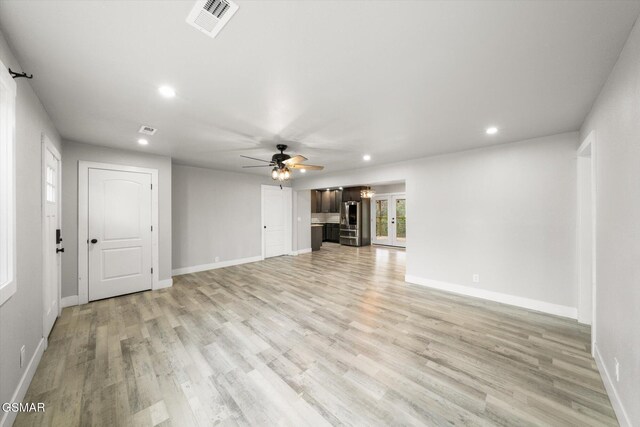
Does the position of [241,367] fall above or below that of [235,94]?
below

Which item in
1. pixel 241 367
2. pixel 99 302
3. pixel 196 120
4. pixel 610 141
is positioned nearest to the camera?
pixel 610 141

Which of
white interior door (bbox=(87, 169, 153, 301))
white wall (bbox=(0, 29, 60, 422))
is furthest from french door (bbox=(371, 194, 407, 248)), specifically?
white wall (bbox=(0, 29, 60, 422))

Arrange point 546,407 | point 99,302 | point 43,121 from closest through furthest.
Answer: point 546,407
point 43,121
point 99,302

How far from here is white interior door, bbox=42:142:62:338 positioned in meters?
2.58

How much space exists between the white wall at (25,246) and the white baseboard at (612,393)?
400 cm

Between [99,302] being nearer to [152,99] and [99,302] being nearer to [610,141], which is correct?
[152,99]

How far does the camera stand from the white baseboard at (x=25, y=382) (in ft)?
4.91

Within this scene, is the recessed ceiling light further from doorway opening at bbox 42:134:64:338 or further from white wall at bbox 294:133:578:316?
white wall at bbox 294:133:578:316

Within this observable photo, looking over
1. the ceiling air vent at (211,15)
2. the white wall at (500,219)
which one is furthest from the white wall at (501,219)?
the ceiling air vent at (211,15)

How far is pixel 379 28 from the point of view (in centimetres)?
138

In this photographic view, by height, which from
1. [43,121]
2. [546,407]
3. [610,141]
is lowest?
[546,407]

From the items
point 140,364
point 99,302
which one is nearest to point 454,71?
point 140,364

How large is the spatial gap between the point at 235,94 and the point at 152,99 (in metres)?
0.85

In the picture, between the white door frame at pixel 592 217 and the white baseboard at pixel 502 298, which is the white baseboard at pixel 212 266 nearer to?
the white baseboard at pixel 502 298
